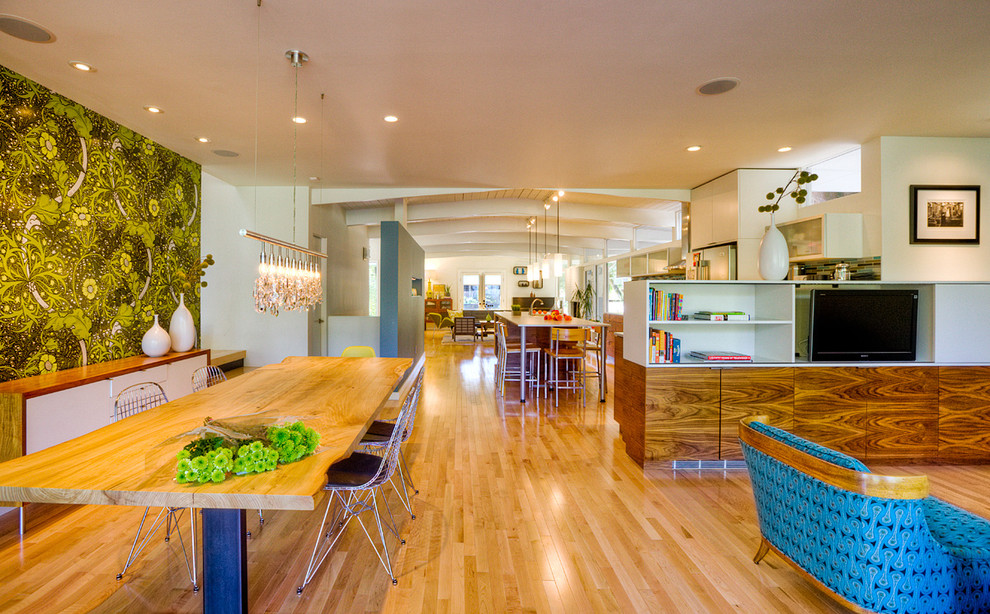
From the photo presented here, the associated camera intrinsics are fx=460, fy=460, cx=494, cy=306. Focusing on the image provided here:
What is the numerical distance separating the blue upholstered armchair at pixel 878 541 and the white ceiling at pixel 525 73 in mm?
2139

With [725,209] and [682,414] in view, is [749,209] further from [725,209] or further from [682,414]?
[682,414]

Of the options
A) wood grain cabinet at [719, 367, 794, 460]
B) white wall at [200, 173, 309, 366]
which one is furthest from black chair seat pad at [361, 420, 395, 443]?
white wall at [200, 173, 309, 366]

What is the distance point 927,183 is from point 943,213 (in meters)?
0.29

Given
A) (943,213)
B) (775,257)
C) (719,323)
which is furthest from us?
(943,213)

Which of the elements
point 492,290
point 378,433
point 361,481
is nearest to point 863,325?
point 378,433

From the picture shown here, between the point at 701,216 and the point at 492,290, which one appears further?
the point at 492,290

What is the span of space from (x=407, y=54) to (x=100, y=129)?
3022mm

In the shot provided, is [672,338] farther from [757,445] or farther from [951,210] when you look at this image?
[951,210]

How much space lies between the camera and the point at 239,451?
159 cm

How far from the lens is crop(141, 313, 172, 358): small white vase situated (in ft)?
14.0

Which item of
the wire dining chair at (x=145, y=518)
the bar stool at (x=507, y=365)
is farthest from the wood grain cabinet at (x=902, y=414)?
the wire dining chair at (x=145, y=518)

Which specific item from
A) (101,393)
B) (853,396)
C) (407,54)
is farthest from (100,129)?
(853,396)

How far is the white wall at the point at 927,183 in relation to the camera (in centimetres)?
395

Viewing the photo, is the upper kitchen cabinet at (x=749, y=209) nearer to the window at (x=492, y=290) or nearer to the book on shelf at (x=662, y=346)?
the book on shelf at (x=662, y=346)
